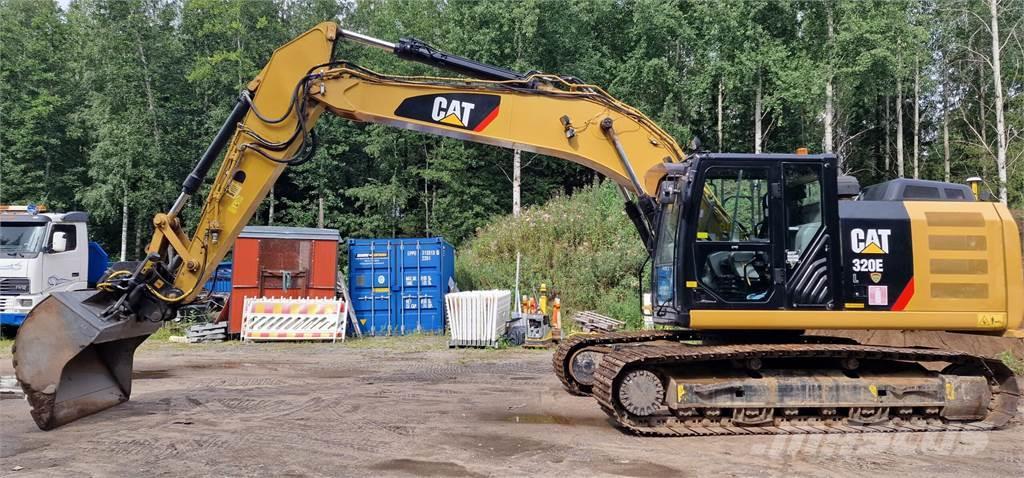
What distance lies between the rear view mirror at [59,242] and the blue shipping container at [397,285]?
6.44 m

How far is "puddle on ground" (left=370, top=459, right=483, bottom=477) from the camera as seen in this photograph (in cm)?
575

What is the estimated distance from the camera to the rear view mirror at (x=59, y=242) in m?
16.1

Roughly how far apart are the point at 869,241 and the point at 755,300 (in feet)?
4.36

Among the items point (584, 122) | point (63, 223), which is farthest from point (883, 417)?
point (63, 223)

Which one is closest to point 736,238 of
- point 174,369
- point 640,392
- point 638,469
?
point 640,392

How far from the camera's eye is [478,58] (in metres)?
31.4

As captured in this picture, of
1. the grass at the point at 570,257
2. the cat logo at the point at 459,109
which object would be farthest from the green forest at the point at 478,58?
the cat logo at the point at 459,109

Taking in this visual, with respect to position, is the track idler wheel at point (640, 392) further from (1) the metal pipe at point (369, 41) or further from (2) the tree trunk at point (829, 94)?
(2) the tree trunk at point (829, 94)

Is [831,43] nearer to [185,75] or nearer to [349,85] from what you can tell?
[349,85]

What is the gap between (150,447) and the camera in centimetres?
659

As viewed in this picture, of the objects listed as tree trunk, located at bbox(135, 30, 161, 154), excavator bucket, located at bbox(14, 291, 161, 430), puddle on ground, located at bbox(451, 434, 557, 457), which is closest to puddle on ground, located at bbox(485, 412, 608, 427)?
puddle on ground, located at bbox(451, 434, 557, 457)

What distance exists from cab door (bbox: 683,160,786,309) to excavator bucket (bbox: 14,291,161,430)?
586 centimetres

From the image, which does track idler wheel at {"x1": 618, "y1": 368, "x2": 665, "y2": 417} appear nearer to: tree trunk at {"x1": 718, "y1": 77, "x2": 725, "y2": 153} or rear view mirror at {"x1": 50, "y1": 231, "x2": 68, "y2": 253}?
rear view mirror at {"x1": 50, "y1": 231, "x2": 68, "y2": 253}

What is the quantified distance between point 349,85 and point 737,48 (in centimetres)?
2650
